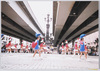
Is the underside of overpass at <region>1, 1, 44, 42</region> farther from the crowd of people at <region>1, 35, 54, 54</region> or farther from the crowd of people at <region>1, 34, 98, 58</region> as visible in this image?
the crowd of people at <region>1, 34, 98, 58</region>

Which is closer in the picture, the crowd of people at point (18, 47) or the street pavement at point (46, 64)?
the street pavement at point (46, 64)

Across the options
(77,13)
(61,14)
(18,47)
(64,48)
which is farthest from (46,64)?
(18,47)

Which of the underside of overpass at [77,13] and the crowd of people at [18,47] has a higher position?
the underside of overpass at [77,13]

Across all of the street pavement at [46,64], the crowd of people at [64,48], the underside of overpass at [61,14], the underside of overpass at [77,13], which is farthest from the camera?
the underside of overpass at [61,14]

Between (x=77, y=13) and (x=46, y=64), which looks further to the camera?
(x=77, y=13)

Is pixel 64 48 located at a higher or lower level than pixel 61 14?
lower

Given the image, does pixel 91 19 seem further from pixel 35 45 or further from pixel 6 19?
pixel 6 19

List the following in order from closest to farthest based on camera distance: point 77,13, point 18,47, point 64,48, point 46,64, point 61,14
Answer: point 46,64 < point 61,14 < point 77,13 < point 64,48 < point 18,47

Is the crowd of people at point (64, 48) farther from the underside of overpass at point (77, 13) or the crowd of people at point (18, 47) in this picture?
the underside of overpass at point (77, 13)

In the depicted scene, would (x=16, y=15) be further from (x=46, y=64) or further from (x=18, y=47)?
(x=18, y=47)

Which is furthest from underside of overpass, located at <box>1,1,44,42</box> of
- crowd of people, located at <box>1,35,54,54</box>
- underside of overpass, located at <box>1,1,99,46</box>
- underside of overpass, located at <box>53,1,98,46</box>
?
underside of overpass, located at <box>53,1,98,46</box>

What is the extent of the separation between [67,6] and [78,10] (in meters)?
2.64

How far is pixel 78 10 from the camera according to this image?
39.1ft

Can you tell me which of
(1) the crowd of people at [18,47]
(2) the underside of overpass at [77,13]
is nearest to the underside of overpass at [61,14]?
(2) the underside of overpass at [77,13]
